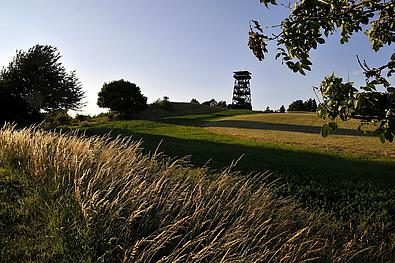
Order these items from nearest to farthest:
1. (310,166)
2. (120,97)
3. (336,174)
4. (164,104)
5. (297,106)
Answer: (336,174) < (310,166) < (120,97) < (164,104) < (297,106)

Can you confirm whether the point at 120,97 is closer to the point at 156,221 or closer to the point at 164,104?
the point at 164,104

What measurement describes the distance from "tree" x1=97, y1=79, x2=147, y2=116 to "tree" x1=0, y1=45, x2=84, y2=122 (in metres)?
6.26

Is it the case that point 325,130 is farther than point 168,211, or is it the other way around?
point 168,211

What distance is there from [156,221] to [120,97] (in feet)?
157

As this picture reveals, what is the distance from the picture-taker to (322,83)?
404cm

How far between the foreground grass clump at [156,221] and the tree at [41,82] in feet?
108

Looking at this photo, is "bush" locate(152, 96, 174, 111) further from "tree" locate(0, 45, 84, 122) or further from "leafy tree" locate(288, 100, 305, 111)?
"leafy tree" locate(288, 100, 305, 111)

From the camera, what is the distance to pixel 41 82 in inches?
1638

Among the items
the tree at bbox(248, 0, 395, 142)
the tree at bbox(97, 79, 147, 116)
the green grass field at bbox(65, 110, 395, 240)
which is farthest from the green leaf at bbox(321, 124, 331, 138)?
the tree at bbox(97, 79, 147, 116)

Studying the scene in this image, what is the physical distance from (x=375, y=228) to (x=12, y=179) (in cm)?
824

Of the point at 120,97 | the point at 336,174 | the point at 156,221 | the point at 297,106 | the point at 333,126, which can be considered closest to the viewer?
the point at 333,126

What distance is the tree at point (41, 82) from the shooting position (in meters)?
40.4

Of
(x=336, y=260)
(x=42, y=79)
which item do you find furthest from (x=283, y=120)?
(x=336, y=260)

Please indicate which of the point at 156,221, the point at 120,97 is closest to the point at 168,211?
the point at 156,221
